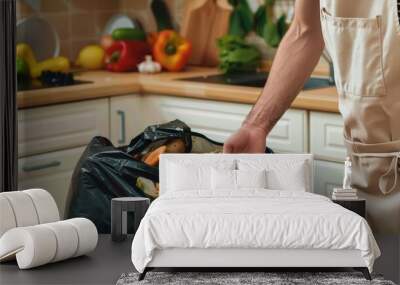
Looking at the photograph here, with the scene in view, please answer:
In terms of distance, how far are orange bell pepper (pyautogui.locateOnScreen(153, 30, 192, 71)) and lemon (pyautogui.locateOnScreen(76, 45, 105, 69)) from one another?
0.88 ft

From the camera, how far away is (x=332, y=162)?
11.0 ft

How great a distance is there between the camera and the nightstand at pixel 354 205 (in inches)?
74.5

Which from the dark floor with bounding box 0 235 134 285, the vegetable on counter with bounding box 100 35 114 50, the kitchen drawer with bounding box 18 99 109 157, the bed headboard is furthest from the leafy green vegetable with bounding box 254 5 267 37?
the dark floor with bounding box 0 235 134 285

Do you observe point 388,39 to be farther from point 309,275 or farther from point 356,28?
point 309,275

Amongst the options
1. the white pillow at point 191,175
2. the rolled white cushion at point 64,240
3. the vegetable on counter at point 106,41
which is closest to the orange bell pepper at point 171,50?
the vegetable on counter at point 106,41

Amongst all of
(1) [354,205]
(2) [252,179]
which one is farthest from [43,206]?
(1) [354,205]

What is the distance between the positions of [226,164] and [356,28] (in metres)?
0.48

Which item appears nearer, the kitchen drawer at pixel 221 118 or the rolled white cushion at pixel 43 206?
the rolled white cushion at pixel 43 206

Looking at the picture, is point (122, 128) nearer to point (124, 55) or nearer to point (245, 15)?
point (124, 55)

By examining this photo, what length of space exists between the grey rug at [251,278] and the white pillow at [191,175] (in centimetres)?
Result: 33

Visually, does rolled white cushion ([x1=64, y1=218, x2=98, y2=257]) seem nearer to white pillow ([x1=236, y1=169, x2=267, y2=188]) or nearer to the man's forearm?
white pillow ([x1=236, y1=169, x2=267, y2=188])

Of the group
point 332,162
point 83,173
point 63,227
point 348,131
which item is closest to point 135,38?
point 332,162

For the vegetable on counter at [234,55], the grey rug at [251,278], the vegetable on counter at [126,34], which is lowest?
the grey rug at [251,278]

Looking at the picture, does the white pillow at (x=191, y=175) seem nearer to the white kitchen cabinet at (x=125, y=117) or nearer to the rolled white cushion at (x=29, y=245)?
the rolled white cushion at (x=29, y=245)
